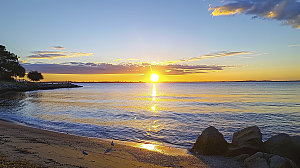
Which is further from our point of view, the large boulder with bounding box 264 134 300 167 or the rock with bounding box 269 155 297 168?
the large boulder with bounding box 264 134 300 167

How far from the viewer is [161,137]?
1271 centimetres

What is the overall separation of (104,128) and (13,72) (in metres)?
93.3

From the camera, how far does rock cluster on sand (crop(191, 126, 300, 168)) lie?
7461 mm

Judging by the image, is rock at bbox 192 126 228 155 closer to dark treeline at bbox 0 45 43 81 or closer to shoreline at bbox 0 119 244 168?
shoreline at bbox 0 119 244 168

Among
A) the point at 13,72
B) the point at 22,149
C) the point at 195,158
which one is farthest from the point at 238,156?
the point at 13,72

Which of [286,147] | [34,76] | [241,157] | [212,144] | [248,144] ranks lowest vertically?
[241,157]

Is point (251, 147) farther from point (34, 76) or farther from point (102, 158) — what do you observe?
point (34, 76)

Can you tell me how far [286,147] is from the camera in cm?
813

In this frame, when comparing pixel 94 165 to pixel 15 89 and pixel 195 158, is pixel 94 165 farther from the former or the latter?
pixel 15 89

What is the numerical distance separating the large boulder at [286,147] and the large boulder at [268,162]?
135 cm

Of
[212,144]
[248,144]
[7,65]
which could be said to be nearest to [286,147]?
[248,144]

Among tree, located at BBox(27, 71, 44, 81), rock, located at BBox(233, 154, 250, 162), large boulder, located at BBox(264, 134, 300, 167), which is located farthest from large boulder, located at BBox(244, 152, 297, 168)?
tree, located at BBox(27, 71, 44, 81)

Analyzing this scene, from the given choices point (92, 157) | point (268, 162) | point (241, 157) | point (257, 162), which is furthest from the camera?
point (241, 157)

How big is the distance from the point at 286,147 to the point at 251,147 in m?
1.31
